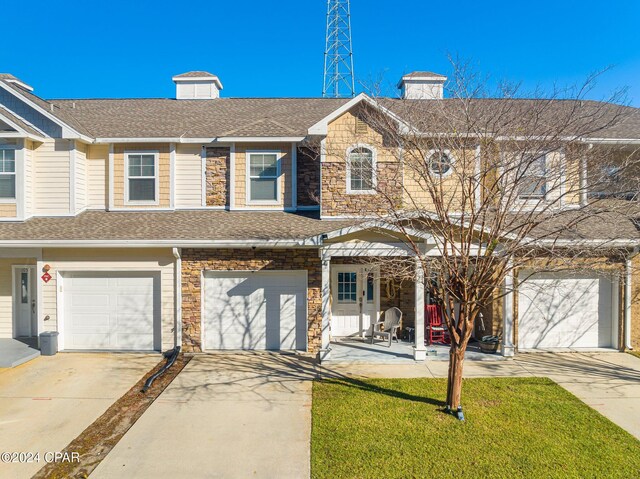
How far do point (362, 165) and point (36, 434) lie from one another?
8550mm

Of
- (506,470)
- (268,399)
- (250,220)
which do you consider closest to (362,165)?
(250,220)

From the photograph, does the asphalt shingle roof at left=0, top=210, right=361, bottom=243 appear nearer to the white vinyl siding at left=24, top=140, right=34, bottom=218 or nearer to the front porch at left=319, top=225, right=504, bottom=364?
the white vinyl siding at left=24, top=140, right=34, bottom=218

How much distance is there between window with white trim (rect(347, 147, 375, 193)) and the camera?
34.4 feet

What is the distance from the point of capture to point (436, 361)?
978 centimetres

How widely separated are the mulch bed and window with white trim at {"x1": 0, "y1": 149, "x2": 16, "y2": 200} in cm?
670

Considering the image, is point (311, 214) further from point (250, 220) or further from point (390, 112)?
point (390, 112)

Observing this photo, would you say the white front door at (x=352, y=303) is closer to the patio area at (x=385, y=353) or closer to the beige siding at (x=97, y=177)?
the patio area at (x=385, y=353)

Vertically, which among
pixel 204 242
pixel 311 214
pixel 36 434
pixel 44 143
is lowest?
pixel 36 434

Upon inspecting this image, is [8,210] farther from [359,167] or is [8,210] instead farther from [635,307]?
[635,307]

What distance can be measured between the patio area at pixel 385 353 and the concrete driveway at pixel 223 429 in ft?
3.87

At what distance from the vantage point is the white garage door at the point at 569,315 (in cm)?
1060

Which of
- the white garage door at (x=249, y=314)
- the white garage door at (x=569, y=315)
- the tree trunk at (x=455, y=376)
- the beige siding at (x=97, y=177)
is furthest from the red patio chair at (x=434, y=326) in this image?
the beige siding at (x=97, y=177)

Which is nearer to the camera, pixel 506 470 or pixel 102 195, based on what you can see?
pixel 506 470

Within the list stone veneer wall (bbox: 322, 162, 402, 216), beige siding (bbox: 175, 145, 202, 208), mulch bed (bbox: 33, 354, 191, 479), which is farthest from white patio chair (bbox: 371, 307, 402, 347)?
beige siding (bbox: 175, 145, 202, 208)
